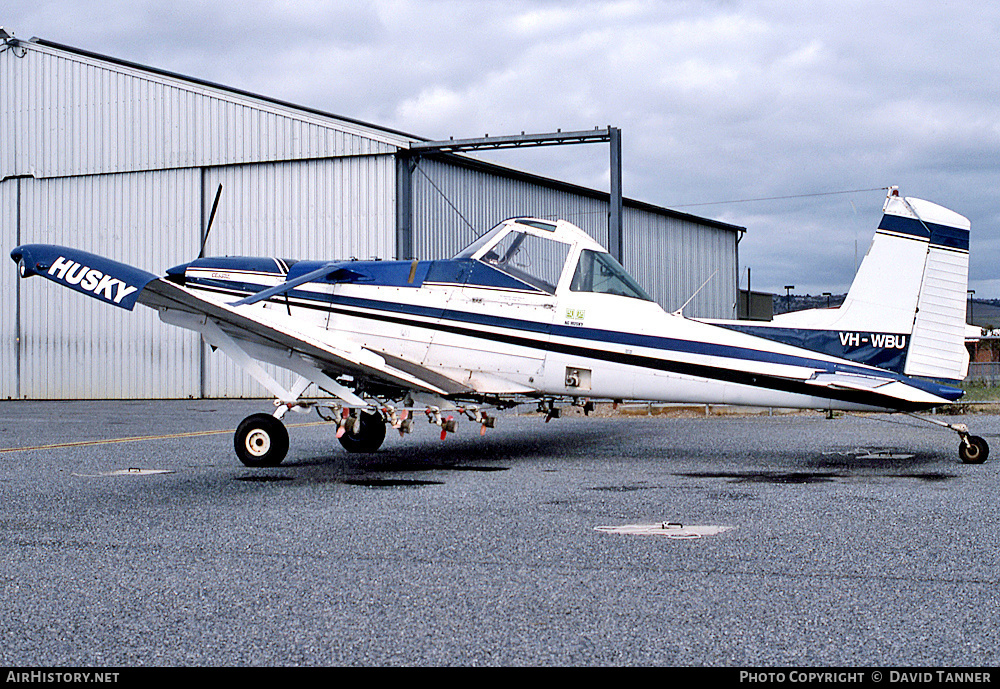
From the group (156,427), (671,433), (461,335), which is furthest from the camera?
(156,427)

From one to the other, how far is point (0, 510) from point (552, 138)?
56.3 feet

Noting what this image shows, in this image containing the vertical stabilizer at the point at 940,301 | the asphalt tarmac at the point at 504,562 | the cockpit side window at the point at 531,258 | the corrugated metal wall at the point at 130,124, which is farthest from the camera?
the corrugated metal wall at the point at 130,124

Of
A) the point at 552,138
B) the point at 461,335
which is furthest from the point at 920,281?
the point at 552,138

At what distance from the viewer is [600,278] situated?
1019cm

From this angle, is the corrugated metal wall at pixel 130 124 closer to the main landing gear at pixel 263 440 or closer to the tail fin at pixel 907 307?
the main landing gear at pixel 263 440

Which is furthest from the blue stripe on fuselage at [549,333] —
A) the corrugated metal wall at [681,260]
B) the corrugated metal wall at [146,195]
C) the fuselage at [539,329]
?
→ the corrugated metal wall at [681,260]

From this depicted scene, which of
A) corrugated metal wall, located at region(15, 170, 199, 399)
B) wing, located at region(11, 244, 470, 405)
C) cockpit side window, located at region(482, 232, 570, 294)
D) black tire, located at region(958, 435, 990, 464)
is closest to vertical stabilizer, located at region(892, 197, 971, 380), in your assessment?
black tire, located at region(958, 435, 990, 464)

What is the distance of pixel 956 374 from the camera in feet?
30.7

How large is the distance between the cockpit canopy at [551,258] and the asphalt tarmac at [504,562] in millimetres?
1929

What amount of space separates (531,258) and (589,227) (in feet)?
68.7

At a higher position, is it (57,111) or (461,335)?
(57,111)

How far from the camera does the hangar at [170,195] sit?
82.2ft

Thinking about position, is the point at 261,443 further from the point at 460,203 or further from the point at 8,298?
the point at 8,298
